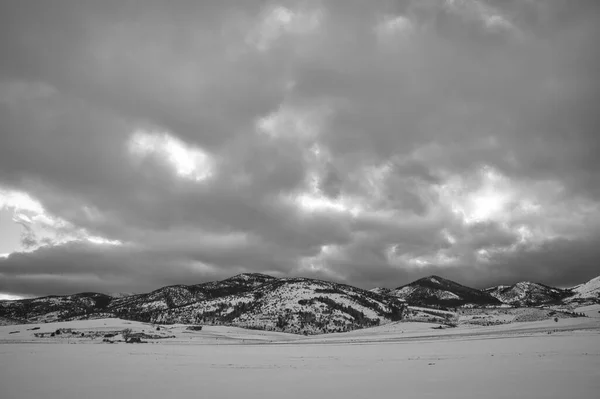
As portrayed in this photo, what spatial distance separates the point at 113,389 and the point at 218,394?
5.93 meters

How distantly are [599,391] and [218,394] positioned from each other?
635 inches

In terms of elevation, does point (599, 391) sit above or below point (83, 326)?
above

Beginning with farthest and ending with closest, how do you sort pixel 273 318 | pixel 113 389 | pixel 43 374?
pixel 273 318, pixel 43 374, pixel 113 389

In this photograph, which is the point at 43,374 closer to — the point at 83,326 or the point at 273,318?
the point at 83,326

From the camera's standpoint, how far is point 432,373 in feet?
68.9

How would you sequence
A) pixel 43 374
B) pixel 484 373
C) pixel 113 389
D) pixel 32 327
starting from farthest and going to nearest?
pixel 32 327
pixel 43 374
pixel 484 373
pixel 113 389

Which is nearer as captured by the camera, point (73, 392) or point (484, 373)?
point (73, 392)

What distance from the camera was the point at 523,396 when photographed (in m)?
13.8

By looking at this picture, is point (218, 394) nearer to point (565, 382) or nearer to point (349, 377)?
point (349, 377)

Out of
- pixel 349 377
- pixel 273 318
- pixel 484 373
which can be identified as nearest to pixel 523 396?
pixel 484 373

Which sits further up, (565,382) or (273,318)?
(565,382)

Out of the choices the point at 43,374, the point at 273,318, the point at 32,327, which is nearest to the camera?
the point at 43,374

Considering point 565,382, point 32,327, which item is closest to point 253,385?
point 565,382

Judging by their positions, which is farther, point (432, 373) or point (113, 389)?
point (432, 373)
